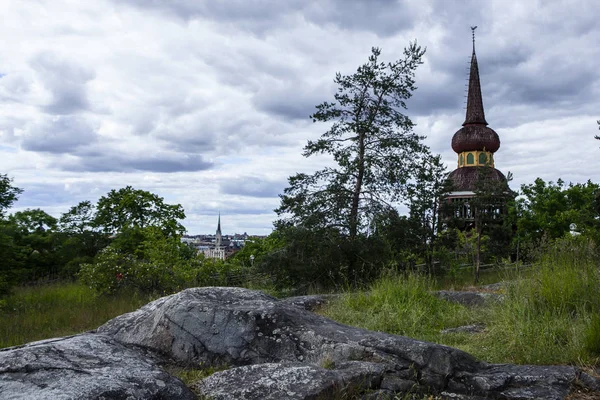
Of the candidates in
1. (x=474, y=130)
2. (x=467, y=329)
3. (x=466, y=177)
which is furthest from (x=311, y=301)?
(x=474, y=130)

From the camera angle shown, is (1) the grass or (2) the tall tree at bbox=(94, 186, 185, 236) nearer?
(1) the grass

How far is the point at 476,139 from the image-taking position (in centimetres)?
4959

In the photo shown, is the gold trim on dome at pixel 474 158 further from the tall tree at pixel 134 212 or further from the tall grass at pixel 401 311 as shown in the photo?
the tall grass at pixel 401 311

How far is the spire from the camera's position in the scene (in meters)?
50.9

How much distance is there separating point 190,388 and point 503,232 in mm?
31824

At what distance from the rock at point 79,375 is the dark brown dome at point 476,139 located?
49.5 metres

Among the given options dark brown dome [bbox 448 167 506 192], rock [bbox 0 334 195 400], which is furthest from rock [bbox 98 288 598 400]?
dark brown dome [bbox 448 167 506 192]

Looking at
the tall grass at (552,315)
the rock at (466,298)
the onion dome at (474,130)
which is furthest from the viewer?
the onion dome at (474,130)

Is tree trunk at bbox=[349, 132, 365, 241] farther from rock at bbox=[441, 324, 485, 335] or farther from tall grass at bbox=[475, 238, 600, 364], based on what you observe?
tall grass at bbox=[475, 238, 600, 364]

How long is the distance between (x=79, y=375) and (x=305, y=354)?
195 centimetres

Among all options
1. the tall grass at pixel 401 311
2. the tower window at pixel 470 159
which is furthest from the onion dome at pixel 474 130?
the tall grass at pixel 401 311

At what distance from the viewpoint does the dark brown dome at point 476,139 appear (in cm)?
4956

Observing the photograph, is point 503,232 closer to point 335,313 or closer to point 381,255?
point 381,255

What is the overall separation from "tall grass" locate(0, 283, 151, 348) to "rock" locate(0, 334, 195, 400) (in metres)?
5.19
